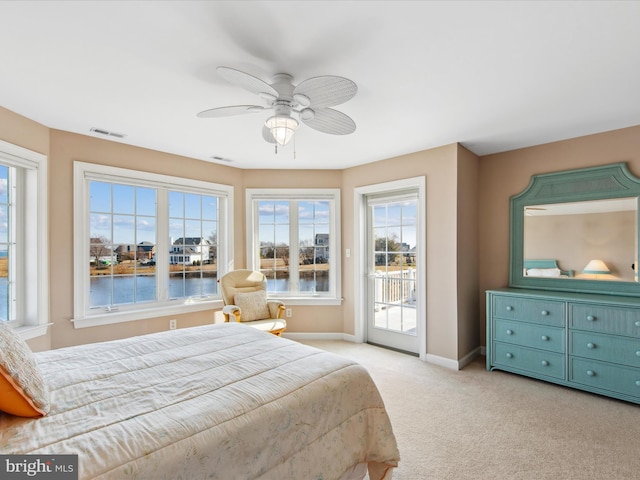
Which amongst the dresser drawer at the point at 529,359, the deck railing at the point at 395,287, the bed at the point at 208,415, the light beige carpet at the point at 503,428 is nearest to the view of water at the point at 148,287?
the deck railing at the point at 395,287

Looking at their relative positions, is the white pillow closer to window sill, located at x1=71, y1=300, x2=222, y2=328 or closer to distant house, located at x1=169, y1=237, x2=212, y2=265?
window sill, located at x1=71, y1=300, x2=222, y2=328

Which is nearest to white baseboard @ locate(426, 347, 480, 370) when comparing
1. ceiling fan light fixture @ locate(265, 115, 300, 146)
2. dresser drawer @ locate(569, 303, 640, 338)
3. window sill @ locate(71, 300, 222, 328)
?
dresser drawer @ locate(569, 303, 640, 338)

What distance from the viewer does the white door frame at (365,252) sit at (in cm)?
378

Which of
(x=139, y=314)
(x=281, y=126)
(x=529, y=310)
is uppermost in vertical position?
(x=281, y=126)

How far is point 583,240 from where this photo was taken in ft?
10.8

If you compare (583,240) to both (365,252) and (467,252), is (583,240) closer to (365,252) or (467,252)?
(467,252)

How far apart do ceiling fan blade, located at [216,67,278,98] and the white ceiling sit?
0.64ft

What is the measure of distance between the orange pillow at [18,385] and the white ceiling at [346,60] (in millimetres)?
1550

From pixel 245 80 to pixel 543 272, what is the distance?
359cm

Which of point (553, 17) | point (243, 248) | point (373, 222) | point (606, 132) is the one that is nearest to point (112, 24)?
point (553, 17)

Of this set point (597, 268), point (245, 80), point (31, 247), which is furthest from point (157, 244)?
point (597, 268)

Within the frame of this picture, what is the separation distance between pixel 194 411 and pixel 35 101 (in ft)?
8.99

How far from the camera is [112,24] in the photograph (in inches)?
64.1

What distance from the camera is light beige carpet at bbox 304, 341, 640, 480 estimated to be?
1.94 meters
